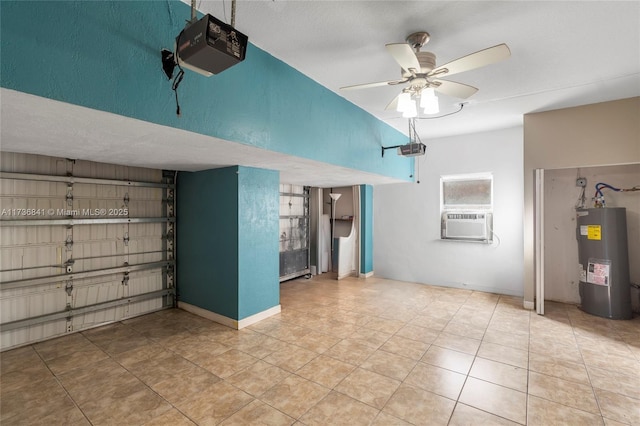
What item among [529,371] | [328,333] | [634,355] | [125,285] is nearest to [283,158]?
[328,333]

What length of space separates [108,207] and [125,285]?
108 centimetres

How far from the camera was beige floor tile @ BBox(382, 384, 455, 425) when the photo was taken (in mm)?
2064

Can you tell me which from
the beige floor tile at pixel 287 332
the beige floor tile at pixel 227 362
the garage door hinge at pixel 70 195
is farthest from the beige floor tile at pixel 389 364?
the garage door hinge at pixel 70 195

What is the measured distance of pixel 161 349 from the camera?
309 cm

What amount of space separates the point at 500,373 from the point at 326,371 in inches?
61.9

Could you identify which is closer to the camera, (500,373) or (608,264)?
(500,373)

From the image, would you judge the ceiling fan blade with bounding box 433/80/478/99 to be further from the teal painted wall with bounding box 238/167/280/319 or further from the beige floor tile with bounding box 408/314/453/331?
the beige floor tile with bounding box 408/314/453/331

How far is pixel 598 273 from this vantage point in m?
4.00

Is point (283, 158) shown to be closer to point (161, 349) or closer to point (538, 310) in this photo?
point (161, 349)

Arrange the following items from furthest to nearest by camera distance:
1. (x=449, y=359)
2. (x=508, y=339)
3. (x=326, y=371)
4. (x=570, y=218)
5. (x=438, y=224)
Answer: (x=438, y=224) → (x=570, y=218) → (x=508, y=339) → (x=449, y=359) → (x=326, y=371)

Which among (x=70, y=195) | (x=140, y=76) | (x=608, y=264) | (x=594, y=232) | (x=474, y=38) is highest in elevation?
(x=474, y=38)

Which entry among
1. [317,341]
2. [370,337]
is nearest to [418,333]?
[370,337]

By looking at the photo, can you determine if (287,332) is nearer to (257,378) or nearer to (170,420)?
(257,378)

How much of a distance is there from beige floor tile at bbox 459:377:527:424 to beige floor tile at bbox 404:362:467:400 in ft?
0.21
